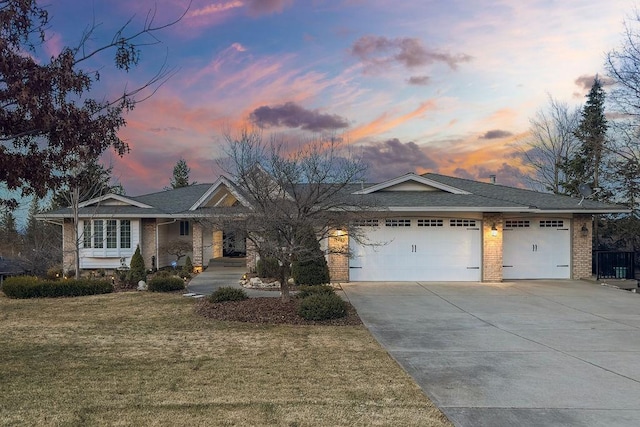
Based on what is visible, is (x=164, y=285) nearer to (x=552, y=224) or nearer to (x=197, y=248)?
(x=197, y=248)

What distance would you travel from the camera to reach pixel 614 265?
17.8 metres

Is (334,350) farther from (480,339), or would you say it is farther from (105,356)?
(105,356)

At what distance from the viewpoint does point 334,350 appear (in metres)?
7.76

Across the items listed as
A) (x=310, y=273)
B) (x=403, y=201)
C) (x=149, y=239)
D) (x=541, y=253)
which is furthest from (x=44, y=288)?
(x=541, y=253)

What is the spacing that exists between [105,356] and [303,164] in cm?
627

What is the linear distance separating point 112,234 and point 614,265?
70.6 feet

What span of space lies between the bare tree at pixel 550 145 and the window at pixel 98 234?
2985 centimetres

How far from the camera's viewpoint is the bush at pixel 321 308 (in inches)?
404

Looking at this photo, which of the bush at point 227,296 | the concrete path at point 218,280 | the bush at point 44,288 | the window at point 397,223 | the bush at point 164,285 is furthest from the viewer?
the window at point 397,223

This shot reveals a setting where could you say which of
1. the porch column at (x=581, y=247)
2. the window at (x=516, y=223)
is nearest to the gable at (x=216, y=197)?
the window at (x=516, y=223)

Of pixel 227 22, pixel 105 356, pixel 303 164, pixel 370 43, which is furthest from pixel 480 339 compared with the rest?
pixel 227 22

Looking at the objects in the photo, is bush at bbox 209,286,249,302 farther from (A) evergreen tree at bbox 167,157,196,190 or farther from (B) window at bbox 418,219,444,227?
(A) evergreen tree at bbox 167,157,196,190

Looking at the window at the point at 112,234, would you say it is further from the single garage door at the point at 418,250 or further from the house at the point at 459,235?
the single garage door at the point at 418,250

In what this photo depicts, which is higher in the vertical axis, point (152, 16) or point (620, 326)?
point (152, 16)
